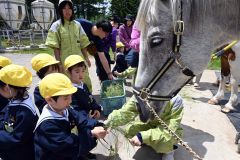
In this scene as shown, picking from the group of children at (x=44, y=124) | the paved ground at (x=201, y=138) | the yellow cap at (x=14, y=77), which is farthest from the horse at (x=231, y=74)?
the yellow cap at (x=14, y=77)

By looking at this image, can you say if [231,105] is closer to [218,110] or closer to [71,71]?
[218,110]

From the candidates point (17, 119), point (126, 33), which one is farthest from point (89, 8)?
point (17, 119)

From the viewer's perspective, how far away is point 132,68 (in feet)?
19.0

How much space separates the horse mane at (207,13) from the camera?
1643 mm

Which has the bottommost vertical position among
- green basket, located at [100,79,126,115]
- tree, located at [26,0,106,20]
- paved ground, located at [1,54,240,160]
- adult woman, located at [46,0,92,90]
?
paved ground, located at [1,54,240,160]

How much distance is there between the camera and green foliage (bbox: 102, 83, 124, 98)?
14.1 feet

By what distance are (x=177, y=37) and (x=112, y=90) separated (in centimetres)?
270

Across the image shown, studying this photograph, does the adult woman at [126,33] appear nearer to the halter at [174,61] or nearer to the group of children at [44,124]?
the group of children at [44,124]

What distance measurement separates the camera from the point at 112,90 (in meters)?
4.32

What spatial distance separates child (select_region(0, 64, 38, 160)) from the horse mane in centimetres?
110

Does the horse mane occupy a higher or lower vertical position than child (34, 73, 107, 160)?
higher

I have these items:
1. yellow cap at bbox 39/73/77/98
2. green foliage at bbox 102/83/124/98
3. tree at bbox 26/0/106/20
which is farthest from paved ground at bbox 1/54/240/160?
tree at bbox 26/0/106/20

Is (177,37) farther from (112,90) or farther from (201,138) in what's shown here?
(112,90)

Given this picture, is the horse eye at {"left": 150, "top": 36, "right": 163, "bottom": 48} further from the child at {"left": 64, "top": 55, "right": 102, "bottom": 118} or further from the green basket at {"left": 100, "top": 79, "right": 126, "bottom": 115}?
the green basket at {"left": 100, "top": 79, "right": 126, "bottom": 115}
